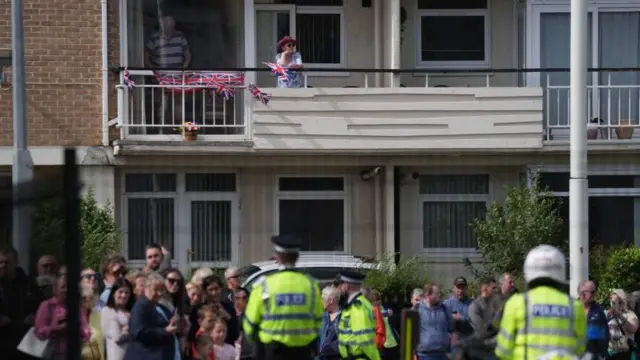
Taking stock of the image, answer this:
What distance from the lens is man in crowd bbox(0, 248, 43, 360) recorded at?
5.50 meters

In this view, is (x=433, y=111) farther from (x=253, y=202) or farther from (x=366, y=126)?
(x=253, y=202)

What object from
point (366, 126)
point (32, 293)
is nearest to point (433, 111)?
point (366, 126)

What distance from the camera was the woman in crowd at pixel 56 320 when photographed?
17.7 feet

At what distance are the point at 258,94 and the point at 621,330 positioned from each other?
7.67 metres

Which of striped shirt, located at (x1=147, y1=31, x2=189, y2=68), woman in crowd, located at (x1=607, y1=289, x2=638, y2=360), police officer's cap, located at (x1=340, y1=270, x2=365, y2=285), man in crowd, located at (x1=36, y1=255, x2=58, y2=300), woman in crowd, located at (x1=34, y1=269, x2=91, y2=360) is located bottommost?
woman in crowd, located at (x1=607, y1=289, x2=638, y2=360)

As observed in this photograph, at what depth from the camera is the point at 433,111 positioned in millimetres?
20156

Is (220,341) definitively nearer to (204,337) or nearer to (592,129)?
(204,337)

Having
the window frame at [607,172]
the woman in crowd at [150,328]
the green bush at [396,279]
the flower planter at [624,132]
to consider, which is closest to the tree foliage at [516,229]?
the window frame at [607,172]

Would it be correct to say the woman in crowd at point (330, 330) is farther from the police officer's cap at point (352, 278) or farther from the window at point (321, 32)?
the window at point (321, 32)

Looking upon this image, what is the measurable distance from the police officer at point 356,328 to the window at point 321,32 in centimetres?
976

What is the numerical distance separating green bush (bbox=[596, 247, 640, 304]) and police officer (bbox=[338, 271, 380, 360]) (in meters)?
7.80

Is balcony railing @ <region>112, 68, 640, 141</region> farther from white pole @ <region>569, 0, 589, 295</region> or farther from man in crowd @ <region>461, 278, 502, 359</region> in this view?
man in crowd @ <region>461, 278, 502, 359</region>

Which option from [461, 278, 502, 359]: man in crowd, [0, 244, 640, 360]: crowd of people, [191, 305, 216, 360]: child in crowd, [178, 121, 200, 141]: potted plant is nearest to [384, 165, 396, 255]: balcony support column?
[178, 121, 200, 141]: potted plant

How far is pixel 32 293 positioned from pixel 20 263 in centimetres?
19
